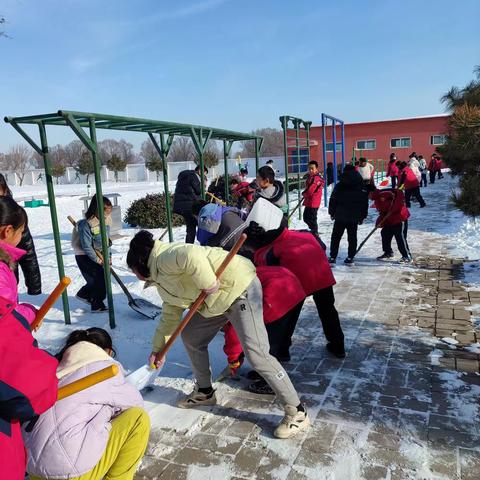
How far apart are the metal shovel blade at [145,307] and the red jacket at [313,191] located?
445 centimetres

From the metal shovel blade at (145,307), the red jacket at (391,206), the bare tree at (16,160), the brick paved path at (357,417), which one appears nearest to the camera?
the brick paved path at (357,417)

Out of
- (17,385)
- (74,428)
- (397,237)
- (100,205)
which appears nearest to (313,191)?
(397,237)

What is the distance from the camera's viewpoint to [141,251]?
2.62 metres

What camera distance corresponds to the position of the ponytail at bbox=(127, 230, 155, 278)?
2.61m

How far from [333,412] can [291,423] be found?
0.40 meters

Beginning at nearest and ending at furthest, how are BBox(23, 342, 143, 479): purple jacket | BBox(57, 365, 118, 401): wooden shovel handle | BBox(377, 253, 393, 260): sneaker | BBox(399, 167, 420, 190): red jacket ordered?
1. BBox(57, 365, 118, 401): wooden shovel handle
2. BBox(23, 342, 143, 479): purple jacket
3. BBox(377, 253, 393, 260): sneaker
4. BBox(399, 167, 420, 190): red jacket

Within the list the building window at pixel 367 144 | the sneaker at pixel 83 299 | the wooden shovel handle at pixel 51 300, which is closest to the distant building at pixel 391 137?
the building window at pixel 367 144

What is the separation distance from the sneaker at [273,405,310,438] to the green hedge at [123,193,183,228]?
8.44 m

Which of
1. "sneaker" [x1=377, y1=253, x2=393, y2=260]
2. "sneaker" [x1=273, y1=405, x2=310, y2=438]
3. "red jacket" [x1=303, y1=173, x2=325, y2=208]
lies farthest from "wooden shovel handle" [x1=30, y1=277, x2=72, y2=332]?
"red jacket" [x1=303, y1=173, x2=325, y2=208]

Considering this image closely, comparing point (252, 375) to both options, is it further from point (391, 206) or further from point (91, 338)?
point (391, 206)

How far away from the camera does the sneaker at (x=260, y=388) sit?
329cm

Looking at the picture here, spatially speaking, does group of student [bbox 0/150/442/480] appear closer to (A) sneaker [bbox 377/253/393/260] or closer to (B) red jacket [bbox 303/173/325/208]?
(A) sneaker [bbox 377/253/393/260]

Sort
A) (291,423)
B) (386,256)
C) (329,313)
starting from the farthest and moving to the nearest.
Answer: (386,256) < (329,313) < (291,423)

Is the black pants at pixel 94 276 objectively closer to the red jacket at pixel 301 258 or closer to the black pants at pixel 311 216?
the red jacket at pixel 301 258
